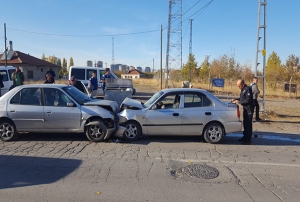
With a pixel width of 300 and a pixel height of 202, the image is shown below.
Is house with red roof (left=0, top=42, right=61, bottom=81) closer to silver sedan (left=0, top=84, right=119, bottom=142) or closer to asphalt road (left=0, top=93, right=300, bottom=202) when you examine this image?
silver sedan (left=0, top=84, right=119, bottom=142)

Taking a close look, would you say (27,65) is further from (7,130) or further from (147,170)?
(147,170)

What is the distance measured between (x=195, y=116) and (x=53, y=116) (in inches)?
152

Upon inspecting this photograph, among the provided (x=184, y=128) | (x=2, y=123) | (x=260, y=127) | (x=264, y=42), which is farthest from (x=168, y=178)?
(x=264, y=42)

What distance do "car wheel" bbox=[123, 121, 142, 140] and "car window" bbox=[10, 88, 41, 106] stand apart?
253cm

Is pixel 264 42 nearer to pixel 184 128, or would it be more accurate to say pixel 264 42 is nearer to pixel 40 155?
pixel 184 128

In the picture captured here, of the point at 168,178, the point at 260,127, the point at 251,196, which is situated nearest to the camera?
the point at 251,196

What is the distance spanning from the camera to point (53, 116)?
6914 millimetres

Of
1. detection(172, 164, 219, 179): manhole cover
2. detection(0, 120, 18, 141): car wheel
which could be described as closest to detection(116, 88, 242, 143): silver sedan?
detection(172, 164, 219, 179): manhole cover

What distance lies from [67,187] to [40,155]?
2033mm

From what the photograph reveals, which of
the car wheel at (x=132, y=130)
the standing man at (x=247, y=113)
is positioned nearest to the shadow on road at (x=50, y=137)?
the car wheel at (x=132, y=130)

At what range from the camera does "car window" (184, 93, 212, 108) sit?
7254 millimetres

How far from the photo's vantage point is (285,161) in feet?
18.8

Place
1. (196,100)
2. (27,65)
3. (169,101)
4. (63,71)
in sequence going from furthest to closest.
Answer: (63,71), (27,65), (169,101), (196,100)

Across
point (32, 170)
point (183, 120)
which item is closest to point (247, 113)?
point (183, 120)
